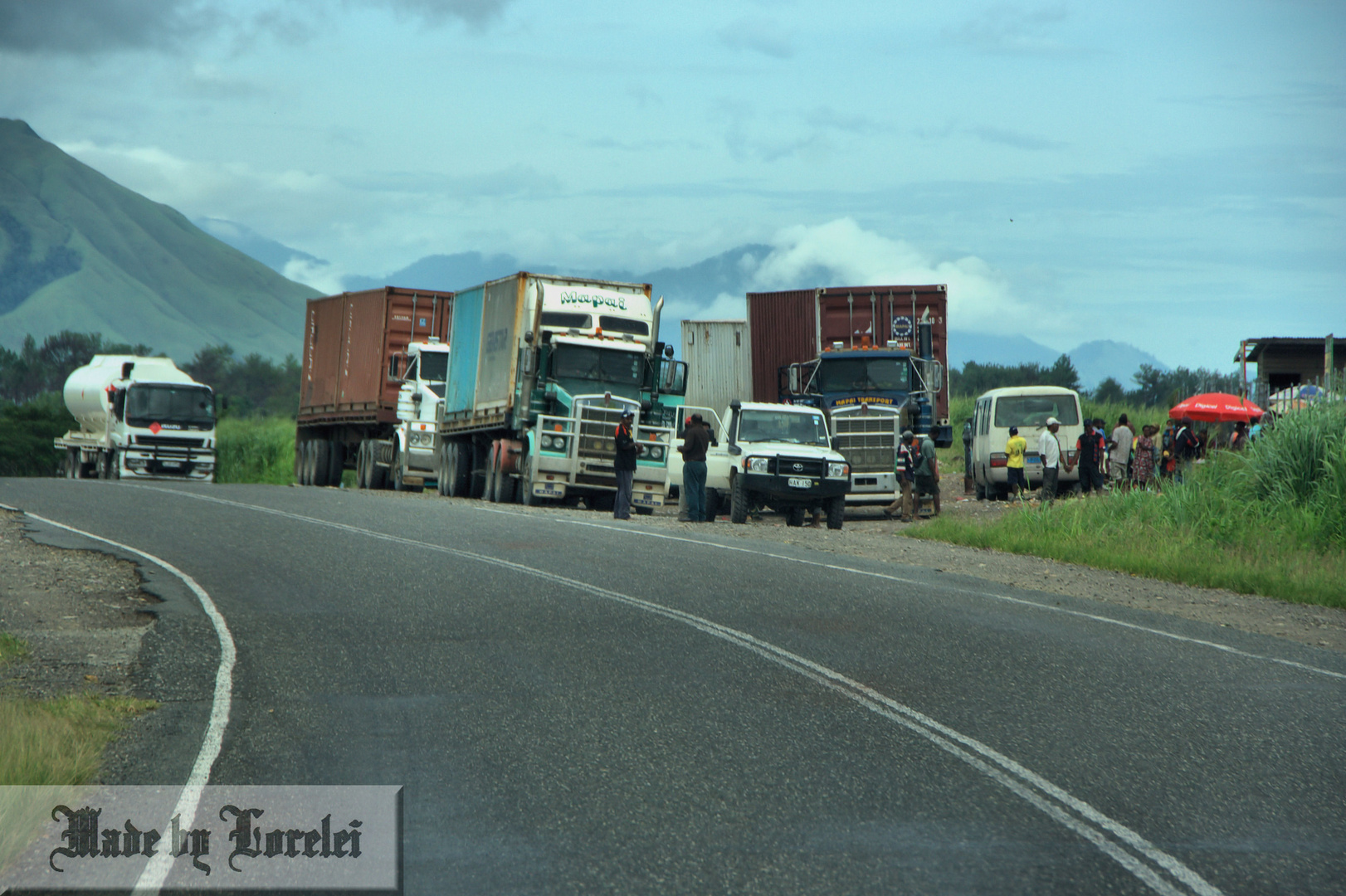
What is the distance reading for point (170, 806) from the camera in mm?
5898

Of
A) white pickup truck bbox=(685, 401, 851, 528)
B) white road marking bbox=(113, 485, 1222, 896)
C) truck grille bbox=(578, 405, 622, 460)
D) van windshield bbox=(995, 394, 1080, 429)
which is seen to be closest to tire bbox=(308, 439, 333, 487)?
truck grille bbox=(578, 405, 622, 460)

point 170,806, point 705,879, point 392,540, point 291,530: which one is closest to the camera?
point 705,879

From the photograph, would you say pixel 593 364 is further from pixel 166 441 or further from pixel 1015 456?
pixel 166 441

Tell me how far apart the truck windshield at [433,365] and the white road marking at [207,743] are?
21.0m

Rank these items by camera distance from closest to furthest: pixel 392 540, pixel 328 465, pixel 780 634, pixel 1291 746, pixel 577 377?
pixel 1291 746 → pixel 780 634 → pixel 392 540 → pixel 577 377 → pixel 328 465

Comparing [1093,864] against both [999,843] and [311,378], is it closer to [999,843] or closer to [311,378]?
[999,843]

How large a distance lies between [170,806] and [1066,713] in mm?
5006

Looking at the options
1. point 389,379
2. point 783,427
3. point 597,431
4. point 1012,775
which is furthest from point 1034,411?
point 1012,775

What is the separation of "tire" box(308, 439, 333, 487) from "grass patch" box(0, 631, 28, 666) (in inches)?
1141

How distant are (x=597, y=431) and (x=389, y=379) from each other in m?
9.61

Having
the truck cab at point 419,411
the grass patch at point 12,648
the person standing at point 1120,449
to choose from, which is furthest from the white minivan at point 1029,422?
the grass patch at point 12,648

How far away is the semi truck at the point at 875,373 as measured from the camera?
87.9 ft

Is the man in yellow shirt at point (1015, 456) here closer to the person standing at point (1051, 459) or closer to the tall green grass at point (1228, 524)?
the person standing at point (1051, 459)

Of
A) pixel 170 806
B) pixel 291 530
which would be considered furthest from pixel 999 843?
pixel 291 530
